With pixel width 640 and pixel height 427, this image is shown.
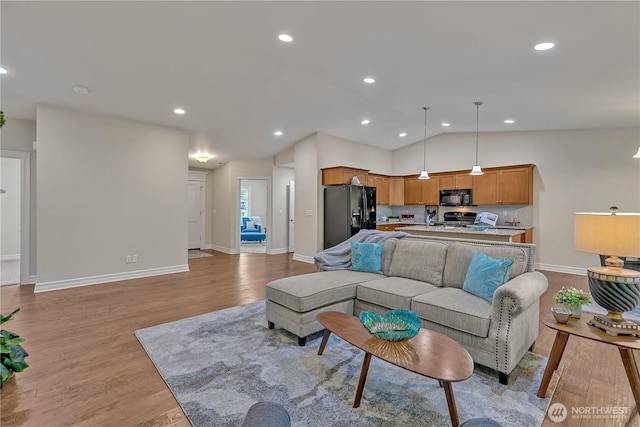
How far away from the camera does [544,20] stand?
99.0 inches

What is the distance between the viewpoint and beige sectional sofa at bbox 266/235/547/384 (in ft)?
7.22

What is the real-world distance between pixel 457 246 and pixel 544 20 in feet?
6.84

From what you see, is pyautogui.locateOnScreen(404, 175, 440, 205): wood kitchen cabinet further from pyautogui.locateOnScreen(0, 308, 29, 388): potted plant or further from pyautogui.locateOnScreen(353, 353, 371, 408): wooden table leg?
pyautogui.locateOnScreen(0, 308, 29, 388): potted plant

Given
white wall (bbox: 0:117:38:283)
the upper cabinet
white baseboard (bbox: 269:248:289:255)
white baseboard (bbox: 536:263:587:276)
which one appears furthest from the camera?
white baseboard (bbox: 269:248:289:255)

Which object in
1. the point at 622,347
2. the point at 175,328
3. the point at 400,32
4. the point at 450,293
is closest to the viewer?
the point at 622,347

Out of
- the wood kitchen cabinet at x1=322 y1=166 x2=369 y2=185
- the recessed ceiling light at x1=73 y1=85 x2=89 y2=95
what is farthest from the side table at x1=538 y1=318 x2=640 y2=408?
the recessed ceiling light at x1=73 y1=85 x2=89 y2=95

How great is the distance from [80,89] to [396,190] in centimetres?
672

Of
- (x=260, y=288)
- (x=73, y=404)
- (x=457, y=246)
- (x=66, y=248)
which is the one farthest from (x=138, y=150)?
(x=457, y=246)

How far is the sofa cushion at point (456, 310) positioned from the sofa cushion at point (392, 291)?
0.10 meters

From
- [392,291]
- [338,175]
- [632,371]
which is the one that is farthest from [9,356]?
[338,175]

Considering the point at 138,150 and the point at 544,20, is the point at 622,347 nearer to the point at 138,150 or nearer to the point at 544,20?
the point at 544,20
